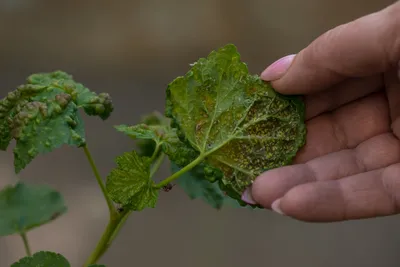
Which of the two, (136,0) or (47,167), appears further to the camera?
(136,0)

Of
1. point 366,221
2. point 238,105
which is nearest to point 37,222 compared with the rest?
point 238,105

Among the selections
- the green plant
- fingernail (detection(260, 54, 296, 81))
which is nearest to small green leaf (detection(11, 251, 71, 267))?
the green plant

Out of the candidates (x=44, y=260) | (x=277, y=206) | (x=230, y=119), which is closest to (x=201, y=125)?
(x=230, y=119)

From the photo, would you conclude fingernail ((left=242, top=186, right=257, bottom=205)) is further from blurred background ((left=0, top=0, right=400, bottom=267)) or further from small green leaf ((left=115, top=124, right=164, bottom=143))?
blurred background ((left=0, top=0, right=400, bottom=267))

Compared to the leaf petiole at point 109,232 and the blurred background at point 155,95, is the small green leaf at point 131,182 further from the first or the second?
the blurred background at point 155,95

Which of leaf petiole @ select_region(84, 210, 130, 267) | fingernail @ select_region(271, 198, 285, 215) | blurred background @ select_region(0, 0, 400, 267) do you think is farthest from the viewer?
blurred background @ select_region(0, 0, 400, 267)

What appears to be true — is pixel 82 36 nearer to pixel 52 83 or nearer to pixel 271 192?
pixel 52 83
